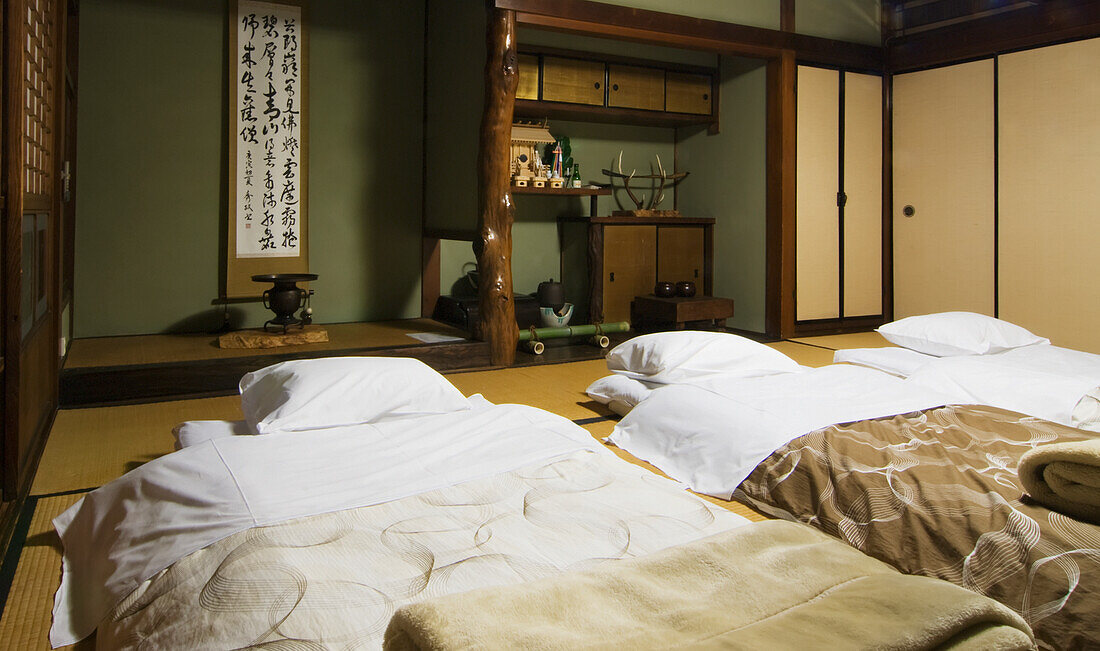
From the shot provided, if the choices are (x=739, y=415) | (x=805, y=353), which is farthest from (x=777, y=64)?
(x=739, y=415)

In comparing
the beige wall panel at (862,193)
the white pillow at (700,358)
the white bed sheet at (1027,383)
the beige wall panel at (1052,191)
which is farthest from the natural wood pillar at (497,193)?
the beige wall panel at (1052,191)

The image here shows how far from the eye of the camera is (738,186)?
6.08 m

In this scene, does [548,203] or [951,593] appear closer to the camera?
[951,593]

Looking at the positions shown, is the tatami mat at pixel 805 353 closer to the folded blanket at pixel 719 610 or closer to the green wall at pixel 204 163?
the green wall at pixel 204 163

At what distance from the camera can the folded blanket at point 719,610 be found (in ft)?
2.96

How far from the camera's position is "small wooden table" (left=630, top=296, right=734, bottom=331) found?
561 cm

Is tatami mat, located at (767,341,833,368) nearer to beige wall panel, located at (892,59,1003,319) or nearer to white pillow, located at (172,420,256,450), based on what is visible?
beige wall panel, located at (892,59,1003,319)

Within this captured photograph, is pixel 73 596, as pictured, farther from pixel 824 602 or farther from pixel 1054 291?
pixel 1054 291

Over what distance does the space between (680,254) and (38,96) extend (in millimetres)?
4444

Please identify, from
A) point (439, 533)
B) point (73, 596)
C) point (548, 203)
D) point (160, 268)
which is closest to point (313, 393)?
point (73, 596)

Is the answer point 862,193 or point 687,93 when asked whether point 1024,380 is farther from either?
point 687,93

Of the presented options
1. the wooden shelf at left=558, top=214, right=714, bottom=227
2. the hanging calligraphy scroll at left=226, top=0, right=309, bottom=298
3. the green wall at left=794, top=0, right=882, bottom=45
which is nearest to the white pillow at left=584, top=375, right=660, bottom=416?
the wooden shelf at left=558, top=214, right=714, bottom=227

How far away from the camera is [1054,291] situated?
516 cm

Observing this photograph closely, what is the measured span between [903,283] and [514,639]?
596cm
